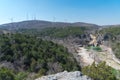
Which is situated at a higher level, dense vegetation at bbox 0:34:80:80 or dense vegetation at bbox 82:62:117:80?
dense vegetation at bbox 82:62:117:80

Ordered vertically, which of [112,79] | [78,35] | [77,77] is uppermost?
[77,77]

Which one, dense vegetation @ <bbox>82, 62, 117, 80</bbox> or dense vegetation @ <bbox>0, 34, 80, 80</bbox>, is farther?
dense vegetation @ <bbox>0, 34, 80, 80</bbox>

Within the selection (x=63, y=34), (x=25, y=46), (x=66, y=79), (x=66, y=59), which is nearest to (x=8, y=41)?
(x=25, y=46)

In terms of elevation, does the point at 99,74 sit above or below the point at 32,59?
above

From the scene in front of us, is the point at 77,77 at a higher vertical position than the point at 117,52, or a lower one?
higher

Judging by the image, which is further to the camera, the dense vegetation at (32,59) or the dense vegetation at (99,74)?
the dense vegetation at (32,59)

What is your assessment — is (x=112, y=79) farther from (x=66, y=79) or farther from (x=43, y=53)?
(x=43, y=53)

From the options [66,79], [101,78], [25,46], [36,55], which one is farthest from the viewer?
[25,46]

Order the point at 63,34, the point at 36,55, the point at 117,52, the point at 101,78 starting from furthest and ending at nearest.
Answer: the point at 63,34 → the point at 117,52 → the point at 36,55 → the point at 101,78

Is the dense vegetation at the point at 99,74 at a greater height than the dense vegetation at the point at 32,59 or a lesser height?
greater

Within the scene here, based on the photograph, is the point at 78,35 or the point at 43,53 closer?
the point at 43,53

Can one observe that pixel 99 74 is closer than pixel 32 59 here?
Yes
